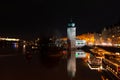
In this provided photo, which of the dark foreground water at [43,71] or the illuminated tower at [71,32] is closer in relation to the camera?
the dark foreground water at [43,71]

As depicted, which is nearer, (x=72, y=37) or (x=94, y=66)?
(x=94, y=66)

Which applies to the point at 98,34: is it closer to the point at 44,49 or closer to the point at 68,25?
the point at 68,25

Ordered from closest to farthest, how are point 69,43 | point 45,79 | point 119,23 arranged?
point 45,79 < point 119,23 < point 69,43

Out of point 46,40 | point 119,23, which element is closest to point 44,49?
Answer: point 46,40

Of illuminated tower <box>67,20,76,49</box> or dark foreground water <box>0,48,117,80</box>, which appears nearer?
dark foreground water <box>0,48,117,80</box>

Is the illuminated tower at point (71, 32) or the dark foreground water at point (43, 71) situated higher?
the illuminated tower at point (71, 32)

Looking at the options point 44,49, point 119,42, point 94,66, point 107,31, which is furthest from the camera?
point 107,31

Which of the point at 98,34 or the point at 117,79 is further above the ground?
the point at 98,34

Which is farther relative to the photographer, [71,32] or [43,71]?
[71,32]

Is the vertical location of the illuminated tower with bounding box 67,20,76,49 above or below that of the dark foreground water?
above

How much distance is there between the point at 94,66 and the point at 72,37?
119105 millimetres

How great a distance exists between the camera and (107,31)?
131500 mm

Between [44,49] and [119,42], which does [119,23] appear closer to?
[119,42]

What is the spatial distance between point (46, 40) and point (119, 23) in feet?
133
